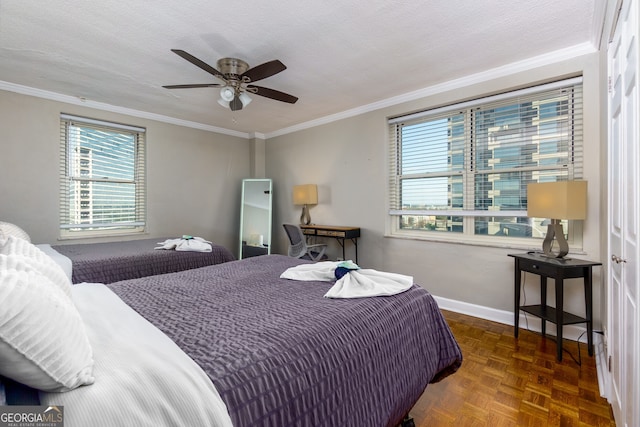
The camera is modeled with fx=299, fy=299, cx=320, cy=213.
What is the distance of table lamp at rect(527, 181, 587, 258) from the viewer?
2.23 m

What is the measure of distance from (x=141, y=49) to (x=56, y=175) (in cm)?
214

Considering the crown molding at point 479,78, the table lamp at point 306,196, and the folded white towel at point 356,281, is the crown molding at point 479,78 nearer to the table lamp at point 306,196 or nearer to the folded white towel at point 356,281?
the table lamp at point 306,196

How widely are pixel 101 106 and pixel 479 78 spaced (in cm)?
446

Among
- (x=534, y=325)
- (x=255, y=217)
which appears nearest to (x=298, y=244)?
(x=255, y=217)

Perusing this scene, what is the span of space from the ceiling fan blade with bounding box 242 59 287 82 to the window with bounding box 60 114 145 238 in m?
2.60

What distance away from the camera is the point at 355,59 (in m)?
2.71

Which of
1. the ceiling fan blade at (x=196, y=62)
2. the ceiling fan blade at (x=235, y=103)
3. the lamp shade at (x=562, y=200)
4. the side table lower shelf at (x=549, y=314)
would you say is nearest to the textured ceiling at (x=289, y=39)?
the ceiling fan blade at (x=196, y=62)

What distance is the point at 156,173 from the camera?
4289 millimetres

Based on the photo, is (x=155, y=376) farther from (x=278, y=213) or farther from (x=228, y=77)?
(x=278, y=213)

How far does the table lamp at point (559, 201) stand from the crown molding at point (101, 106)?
442cm

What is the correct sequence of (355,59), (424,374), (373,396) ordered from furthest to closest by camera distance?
(355,59), (424,374), (373,396)

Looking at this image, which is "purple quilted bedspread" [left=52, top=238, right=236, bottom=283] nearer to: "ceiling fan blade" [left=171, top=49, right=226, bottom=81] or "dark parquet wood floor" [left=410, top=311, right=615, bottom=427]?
"ceiling fan blade" [left=171, top=49, right=226, bottom=81]

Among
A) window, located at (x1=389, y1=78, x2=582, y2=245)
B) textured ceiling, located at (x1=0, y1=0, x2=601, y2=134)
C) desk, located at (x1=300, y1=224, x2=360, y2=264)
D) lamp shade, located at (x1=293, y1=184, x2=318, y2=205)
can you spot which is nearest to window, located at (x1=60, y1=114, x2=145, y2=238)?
textured ceiling, located at (x1=0, y1=0, x2=601, y2=134)

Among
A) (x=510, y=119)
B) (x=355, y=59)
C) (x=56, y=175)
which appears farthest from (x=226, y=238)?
(x=510, y=119)
